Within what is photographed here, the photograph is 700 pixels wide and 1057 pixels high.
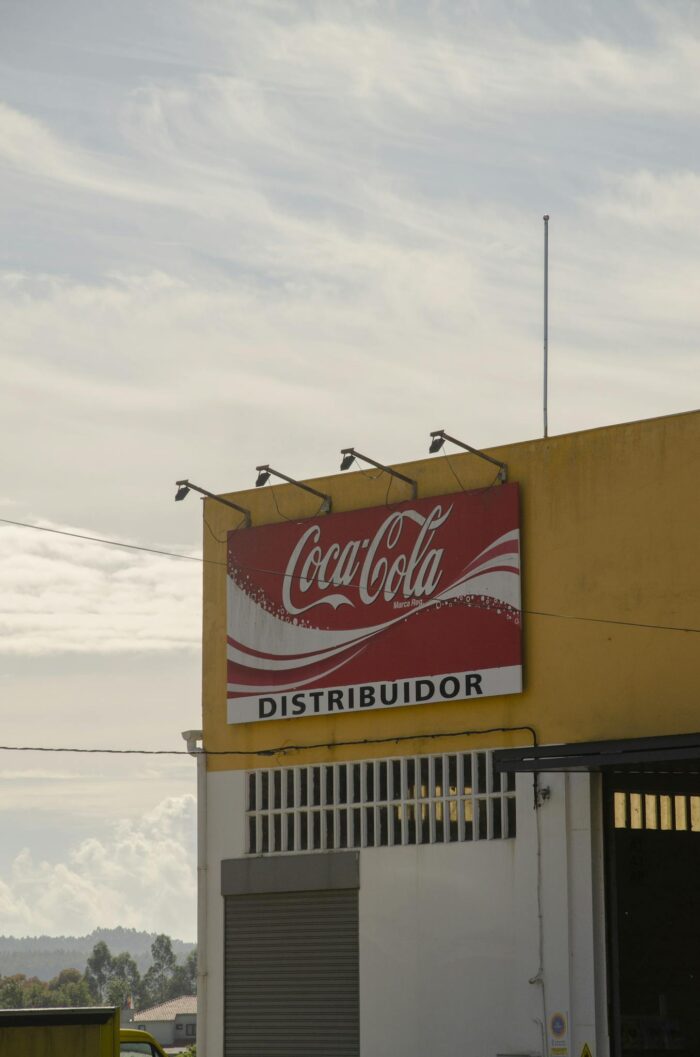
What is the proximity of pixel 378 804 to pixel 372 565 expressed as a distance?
4.20 metres

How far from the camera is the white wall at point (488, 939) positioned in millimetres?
26828

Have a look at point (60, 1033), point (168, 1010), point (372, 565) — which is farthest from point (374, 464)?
point (168, 1010)

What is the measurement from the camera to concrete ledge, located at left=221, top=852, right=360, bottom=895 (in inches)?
1191

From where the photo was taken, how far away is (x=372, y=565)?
101 ft

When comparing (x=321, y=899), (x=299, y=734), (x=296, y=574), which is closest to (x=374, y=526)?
(x=296, y=574)

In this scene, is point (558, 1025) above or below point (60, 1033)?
below

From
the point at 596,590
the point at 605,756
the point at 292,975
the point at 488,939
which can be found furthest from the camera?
the point at 292,975

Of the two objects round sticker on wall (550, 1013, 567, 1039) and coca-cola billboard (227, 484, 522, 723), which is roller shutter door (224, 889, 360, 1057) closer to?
coca-cola billboard (227, 484, 522, 723)

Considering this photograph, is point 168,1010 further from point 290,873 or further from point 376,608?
point 376,608

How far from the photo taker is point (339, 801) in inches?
1209

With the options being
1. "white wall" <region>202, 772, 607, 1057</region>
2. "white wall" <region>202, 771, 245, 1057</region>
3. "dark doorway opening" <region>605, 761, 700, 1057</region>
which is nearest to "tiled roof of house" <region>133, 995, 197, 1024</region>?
"white wall" <region>202, 771, 245, 1057</region>

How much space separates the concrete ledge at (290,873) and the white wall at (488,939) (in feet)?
1.25

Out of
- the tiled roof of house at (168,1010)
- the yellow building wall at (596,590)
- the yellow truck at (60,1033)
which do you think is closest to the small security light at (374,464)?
the yellow building wall at (596,590)

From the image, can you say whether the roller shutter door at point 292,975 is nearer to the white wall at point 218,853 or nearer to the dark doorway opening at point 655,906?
the white wall at point 218,853
